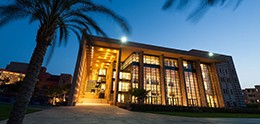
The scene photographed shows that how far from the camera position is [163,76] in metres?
32.4

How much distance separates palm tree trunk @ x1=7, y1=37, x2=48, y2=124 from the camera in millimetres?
3545

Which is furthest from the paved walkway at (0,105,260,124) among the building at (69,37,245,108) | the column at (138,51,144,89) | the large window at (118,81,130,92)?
the large window at (118,81,130,92)

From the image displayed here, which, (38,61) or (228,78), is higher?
(228,78)

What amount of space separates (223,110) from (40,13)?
26366mm

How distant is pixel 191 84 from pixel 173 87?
6.27m

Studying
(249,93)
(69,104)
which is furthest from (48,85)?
(249,93)

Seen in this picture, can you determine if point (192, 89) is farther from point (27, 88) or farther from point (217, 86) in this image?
point (27, 88)

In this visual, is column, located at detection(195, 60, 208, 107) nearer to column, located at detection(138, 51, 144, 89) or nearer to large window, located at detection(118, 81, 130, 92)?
column, located at detection(138, 51, 144, 89)

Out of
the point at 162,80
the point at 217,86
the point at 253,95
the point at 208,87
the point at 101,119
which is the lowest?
the point at 101,119

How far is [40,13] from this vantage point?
495 cm

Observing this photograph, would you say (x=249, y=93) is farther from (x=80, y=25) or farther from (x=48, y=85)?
(x=48, y=85)

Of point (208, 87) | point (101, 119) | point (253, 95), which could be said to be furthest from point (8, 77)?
point (253, 95)

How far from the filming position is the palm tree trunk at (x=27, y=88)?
11.6 ft

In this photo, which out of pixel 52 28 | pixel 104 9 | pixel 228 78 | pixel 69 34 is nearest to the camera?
pixel 52 28
